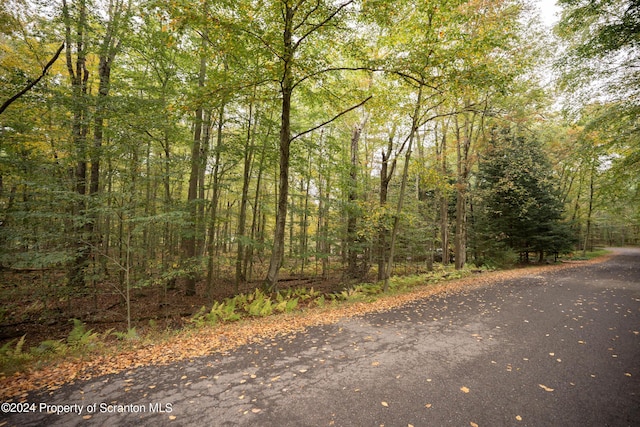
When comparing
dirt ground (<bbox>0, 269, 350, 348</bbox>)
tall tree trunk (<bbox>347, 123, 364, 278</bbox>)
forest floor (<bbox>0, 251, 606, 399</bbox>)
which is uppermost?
tall tree trunk (<bbox>347, 123, 364, 278</bbox>)

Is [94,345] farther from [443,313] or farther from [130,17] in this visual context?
[130,17]

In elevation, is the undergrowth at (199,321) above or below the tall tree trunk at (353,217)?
below

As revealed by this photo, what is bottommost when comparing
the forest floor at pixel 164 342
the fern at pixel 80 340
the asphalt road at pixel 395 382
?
the fern at pixel 80 340

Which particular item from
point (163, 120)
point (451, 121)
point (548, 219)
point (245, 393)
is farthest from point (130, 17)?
point (548, 219)

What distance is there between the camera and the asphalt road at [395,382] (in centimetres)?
302

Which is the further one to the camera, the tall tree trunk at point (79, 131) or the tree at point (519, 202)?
the tree at point (519, 202)

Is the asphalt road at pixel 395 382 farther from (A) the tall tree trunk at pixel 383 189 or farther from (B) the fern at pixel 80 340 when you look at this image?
(A) the tall tree trunk at pixel 383 189

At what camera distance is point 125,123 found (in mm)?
7461

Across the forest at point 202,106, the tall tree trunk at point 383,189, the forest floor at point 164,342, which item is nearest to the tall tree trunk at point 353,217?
the forest at point 202,106

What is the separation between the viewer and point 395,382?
3699 millimetres

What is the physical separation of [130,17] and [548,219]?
25.8 m

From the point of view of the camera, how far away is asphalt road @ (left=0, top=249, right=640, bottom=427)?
119 inches

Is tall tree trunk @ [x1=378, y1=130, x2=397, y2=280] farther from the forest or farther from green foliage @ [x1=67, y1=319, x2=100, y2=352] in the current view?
green foliage @ [x1=67, y1=319, x2=100, y2=352]

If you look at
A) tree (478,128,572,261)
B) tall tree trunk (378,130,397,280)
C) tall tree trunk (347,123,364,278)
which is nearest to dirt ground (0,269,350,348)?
tall tree trunk (347,123,364,278)
